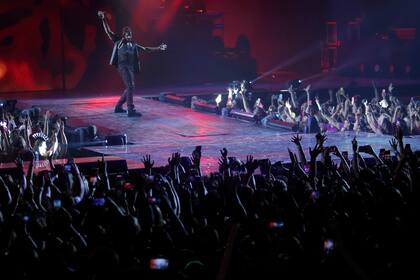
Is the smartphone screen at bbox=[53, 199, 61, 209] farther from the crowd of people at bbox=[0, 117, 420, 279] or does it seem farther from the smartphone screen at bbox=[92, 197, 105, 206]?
the smartphone screen at bbox=[92, 197, 105, 206]

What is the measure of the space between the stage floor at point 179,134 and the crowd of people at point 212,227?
3564 millimetres

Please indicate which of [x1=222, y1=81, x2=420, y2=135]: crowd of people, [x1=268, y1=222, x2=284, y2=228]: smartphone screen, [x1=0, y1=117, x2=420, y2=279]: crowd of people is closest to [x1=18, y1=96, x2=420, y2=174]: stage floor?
[x1=222, y1=81, x2=420, y2=135]: crowd of people

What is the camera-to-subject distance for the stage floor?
11.7 m

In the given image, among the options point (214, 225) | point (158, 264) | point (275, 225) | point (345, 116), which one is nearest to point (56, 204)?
point (214, 225)

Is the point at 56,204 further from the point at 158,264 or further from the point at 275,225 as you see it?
the point at 275,225

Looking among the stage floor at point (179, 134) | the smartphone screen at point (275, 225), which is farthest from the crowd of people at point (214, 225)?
the stage floor at point (179, 134)

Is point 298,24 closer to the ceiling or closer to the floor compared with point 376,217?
closer to the ceiling

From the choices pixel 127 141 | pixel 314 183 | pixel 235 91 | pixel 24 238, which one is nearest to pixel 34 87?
pixel 235 91

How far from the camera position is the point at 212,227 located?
5383mm

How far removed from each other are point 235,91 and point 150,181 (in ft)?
35.6

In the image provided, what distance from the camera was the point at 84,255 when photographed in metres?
4.98

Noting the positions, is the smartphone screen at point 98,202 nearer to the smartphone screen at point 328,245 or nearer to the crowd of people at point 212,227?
the crowd of people at point 212,227

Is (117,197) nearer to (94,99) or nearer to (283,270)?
(283,270)

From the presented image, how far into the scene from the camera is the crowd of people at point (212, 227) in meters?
4.72
